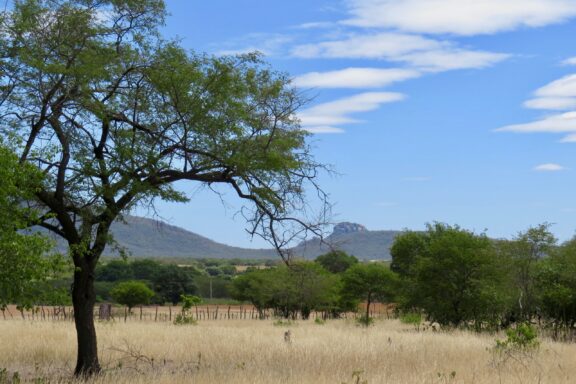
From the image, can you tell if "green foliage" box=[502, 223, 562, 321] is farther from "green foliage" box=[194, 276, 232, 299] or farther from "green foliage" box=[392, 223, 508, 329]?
"green foliage" box=[194, 276, 232, 299]

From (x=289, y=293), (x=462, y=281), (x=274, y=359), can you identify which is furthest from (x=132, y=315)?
(x=274, y=359)

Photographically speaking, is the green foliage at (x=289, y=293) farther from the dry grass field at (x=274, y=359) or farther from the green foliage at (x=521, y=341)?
the green foliage at (x=521, y=341)

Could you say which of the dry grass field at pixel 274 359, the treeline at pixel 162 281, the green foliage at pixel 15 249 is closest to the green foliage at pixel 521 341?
the dry grass field at pixel 274 359

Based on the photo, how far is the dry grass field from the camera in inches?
514

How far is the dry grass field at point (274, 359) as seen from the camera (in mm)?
13055

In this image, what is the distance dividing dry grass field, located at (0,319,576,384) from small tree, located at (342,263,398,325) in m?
29.9

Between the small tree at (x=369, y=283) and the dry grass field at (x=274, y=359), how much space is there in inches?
1178

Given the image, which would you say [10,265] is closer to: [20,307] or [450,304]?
[20,307]

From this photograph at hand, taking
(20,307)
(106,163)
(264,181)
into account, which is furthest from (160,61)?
(20,307)

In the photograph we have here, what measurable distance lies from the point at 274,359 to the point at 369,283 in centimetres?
3832

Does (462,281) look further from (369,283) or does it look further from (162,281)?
(162,281)

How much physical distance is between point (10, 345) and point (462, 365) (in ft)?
43.8

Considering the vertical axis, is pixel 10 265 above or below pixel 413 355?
above

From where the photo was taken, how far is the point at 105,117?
50.8 ft
